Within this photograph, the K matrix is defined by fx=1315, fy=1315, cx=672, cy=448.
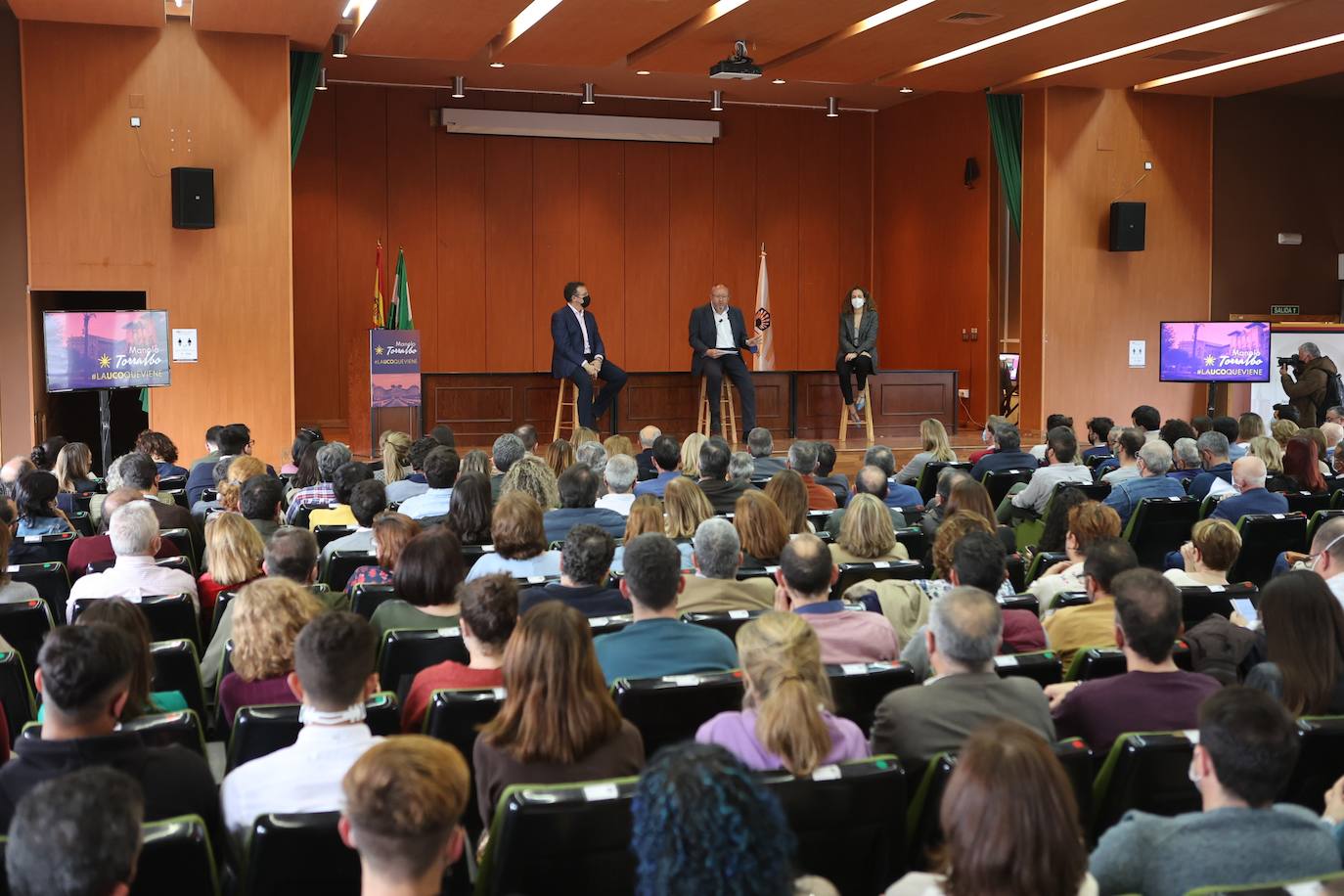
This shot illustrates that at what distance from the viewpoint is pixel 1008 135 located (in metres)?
13.3

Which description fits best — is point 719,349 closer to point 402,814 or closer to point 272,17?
point 272,17

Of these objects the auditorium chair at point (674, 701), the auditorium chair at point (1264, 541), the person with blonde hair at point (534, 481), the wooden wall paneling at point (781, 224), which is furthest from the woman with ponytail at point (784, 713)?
the wooden wall paneling at point (781, 224)

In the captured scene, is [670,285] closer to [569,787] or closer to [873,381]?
[873,381]

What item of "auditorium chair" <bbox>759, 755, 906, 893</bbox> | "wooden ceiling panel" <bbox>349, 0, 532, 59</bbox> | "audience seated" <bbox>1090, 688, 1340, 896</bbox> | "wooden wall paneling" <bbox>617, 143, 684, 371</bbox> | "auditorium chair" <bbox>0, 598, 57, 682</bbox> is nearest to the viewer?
"audience seated" <bbox>1090, 688, 1340, 896</bbox>

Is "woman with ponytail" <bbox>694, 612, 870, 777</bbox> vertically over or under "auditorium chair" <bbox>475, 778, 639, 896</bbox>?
over

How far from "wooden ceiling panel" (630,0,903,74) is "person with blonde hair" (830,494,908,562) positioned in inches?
224

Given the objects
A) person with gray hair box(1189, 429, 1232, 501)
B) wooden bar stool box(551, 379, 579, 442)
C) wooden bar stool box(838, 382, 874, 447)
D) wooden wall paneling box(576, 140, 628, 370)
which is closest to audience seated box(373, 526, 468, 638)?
person with gray hair box(1189, 429, 1232, 501)

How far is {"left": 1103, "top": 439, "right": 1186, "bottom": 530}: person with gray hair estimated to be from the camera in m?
6.32

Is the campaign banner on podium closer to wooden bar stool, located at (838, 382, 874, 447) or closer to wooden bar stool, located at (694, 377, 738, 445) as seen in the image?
wooden bar stool, located at (694, 377, 738, 445)

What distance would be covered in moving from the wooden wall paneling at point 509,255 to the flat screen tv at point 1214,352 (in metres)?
7.01

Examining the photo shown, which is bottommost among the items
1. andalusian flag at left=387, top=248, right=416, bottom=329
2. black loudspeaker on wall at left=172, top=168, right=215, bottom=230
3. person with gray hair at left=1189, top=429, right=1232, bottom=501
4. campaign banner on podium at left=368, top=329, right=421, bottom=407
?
person with gray hair at left=1189, top=429, right=1232, bottom=501

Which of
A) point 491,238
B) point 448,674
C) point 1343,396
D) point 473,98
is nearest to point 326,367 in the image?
point 491,238

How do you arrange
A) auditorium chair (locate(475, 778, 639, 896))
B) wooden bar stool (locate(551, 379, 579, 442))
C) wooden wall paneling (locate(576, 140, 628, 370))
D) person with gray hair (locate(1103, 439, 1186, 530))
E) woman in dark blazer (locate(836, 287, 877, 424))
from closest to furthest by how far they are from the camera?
auditorium chair (locate(475, 778, 639, 896)), person with gray hair (locate(1103, 439, 1186, 530)), wooden bar stool (locate(551, 379, 579, 442)), woman in dark blazer (locate(836, 287, 877, 424)), wooden wall paneling (locate(576, 140, 628, 370))

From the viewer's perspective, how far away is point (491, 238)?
50.6 ft
